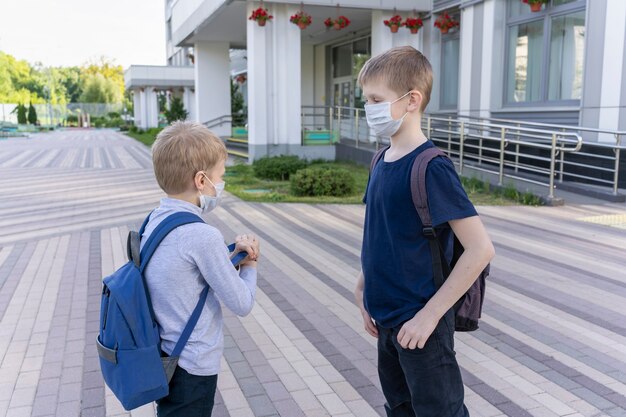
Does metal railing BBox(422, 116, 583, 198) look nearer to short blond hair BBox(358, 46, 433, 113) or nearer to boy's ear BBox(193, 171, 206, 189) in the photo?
short blond hair BBox(358, 46, 433, 113)

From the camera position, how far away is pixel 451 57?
18547 mm

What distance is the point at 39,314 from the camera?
5344 millimetres

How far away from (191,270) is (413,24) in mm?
17238

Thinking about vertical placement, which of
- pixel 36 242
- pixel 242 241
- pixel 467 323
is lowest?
pixel 36 242

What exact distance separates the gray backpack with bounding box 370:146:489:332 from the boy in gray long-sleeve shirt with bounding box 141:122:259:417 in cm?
66

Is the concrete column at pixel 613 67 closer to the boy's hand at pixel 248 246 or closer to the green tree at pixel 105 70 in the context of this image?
the boy's hand at pixel 248 246

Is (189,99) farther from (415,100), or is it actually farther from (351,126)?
(415,100)

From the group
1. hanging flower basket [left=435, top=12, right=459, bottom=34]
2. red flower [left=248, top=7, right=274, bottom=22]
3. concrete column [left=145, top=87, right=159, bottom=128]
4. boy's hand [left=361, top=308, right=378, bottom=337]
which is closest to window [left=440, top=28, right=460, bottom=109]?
hanging flower basket [left=435, top=12, right=459, bottom=34]

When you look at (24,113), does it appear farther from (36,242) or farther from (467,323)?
(467,323)

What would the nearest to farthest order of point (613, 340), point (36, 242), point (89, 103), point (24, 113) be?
point (613, 340) → point (36, 242) → point (24, 113) → point (89, 103)

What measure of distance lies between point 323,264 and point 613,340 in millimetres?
3280

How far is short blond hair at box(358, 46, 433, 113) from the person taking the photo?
82.0 inches

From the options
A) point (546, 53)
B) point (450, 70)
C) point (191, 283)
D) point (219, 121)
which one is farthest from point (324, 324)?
point (219, 121)

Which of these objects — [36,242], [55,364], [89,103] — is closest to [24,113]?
[89,103]
